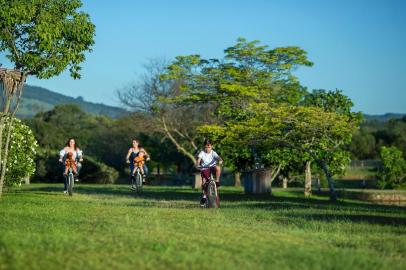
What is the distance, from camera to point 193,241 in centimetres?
Answer: 1045

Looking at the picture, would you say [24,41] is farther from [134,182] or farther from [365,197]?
[365,197]

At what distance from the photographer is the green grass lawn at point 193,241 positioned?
27.8ft

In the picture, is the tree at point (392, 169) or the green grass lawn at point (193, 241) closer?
the green grass lawn at point (193, 241)

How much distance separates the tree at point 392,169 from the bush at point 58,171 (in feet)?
84.1

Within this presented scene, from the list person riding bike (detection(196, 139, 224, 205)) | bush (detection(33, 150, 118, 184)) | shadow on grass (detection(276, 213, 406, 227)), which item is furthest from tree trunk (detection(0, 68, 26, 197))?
bush (detection(33, 150, 118, 184))

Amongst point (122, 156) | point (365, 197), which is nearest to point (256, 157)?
point (365, 197)

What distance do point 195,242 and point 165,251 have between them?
1168mm

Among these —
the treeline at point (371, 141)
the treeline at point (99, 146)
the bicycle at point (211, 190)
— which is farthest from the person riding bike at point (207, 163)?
the treeline at point (371, 141)

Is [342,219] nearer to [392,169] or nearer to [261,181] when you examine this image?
[261,181]

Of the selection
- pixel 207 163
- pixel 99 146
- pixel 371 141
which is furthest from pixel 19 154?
pixel 371 141

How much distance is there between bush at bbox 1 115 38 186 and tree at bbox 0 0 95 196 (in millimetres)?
4673

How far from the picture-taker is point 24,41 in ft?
66.3

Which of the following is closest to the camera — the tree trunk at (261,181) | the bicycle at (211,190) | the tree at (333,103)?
the bicycle at (211,190)

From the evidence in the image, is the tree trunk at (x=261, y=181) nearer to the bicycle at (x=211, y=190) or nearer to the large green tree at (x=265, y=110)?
the large green tree at (x=265, y=110)
